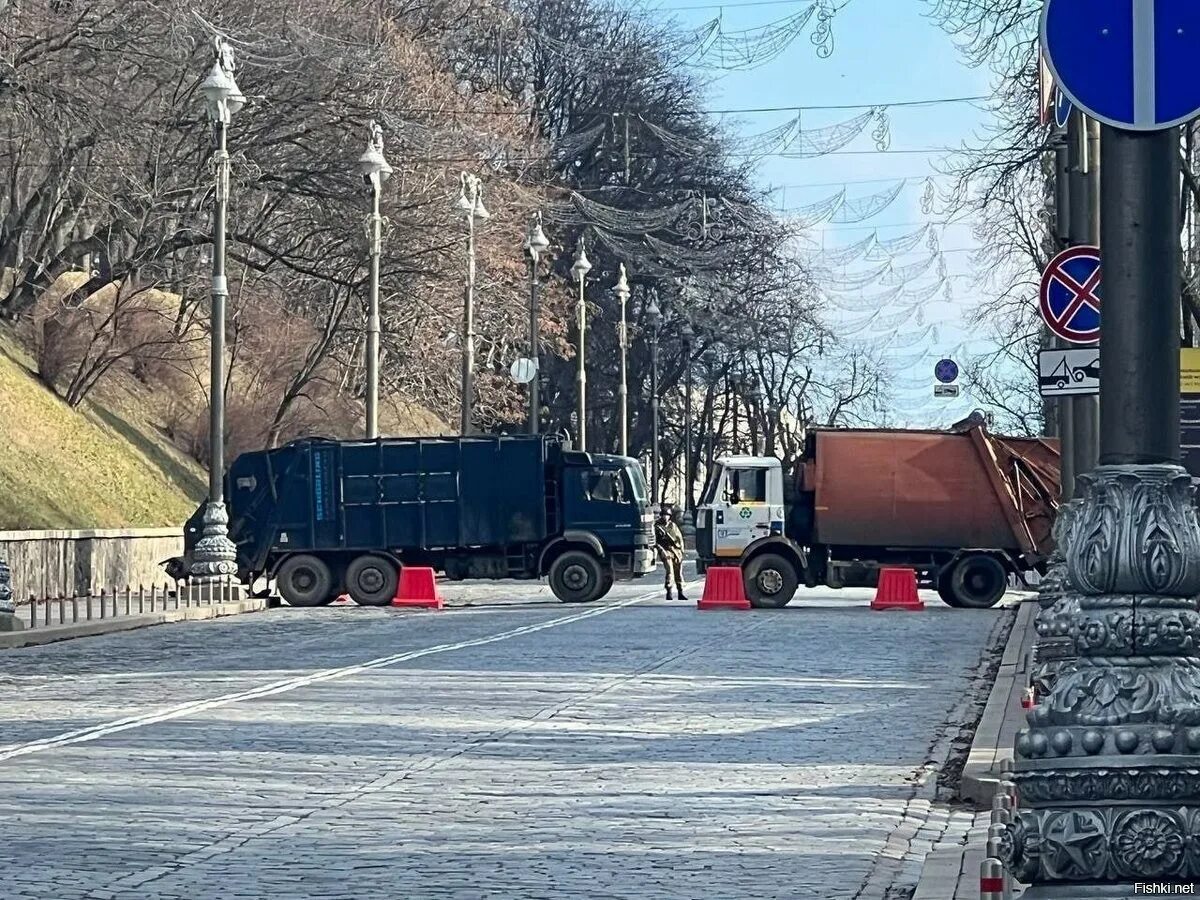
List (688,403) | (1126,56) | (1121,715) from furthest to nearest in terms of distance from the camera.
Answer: (688,403)
(1126,56)
(1121,715)

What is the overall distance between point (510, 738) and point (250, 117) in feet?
120

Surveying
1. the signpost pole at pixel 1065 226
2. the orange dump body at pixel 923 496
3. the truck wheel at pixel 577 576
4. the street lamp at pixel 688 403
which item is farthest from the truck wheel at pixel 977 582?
the street lamp at pixel 688 403

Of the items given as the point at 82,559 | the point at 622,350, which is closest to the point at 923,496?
the point at 82,559

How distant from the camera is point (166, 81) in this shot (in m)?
47.5

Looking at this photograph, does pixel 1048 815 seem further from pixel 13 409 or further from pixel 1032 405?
pixel 1032 405

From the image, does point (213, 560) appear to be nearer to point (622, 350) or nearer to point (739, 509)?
point (739, 509)

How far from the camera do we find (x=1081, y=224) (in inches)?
957

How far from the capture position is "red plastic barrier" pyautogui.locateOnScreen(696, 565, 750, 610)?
38.8 metres

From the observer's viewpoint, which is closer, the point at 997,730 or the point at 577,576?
the point at 997,730

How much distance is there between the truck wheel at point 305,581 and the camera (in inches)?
1593

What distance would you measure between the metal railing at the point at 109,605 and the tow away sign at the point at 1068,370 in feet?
57.2

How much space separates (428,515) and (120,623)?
10.1 metres

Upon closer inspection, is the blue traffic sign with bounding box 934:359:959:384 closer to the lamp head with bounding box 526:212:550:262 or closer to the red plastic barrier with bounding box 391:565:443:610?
the lamp head with bounding box 526:212:550:262

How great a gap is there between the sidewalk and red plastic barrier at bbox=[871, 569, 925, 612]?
15920 millimetres
